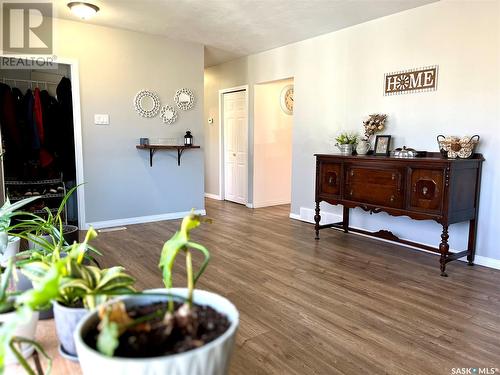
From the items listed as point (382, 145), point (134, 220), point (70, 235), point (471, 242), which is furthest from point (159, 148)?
point (471, 242)

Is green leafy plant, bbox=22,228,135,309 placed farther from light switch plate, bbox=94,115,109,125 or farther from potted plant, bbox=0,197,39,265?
light switch plate, bbox=94,115,109,125

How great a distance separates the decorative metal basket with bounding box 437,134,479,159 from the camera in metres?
3.12

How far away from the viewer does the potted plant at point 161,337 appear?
0.53 metres

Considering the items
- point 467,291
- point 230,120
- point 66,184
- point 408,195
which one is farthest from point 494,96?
point 66,184

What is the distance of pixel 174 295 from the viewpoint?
0.71 meters

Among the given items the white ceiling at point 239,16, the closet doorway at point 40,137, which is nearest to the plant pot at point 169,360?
the white ceiling at point 239,16

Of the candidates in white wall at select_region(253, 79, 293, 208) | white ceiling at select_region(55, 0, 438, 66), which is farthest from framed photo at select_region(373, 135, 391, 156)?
white wall at select_region(253, 79, 293, 208)

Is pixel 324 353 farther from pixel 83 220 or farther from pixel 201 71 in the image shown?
pixel 201 71

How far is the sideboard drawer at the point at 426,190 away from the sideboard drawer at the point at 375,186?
117 millimetres

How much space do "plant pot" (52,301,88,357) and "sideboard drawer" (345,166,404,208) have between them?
10.3 ft

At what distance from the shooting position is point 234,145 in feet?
21.2

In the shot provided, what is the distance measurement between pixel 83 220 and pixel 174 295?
4275mm

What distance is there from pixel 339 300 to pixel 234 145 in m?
4.30

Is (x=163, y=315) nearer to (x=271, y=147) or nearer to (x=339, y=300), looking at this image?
(x=339, y=300)
